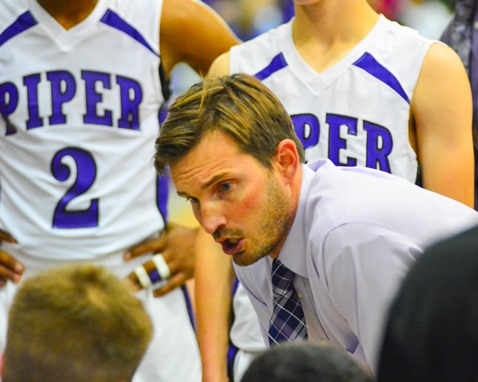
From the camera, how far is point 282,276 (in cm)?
298

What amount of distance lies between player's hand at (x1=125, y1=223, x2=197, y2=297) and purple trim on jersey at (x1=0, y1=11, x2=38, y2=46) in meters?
0.86

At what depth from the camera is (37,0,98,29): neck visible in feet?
13.3

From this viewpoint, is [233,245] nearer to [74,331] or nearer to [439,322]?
[74,331]

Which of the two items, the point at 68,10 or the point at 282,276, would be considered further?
the point at 68,10

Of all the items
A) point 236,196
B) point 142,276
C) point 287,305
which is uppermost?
point 236,196

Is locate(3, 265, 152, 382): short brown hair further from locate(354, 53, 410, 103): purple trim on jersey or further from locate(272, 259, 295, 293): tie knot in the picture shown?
locate(354, 53, 410, 103): purple trim on jersey

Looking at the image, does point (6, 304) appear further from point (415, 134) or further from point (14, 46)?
point (415, 134)

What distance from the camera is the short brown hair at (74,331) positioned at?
201 cm

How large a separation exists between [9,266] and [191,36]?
103 cm

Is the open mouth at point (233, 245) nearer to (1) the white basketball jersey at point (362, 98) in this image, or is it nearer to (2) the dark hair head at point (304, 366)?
(1) the white basketball jersey at point (362, 98)

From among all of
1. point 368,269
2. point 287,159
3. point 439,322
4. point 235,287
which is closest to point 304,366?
point 439,322

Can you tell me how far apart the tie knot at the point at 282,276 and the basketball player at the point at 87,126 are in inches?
45.0

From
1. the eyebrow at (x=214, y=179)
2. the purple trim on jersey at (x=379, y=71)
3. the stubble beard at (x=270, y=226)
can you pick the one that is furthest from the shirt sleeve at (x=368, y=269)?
the purple trim on jersey at (x=379, y=71)

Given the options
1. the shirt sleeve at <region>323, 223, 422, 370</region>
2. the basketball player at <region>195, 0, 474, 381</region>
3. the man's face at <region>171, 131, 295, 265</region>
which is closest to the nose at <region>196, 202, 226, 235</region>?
the man's face at <region>171, 131, 295, 265</region>
